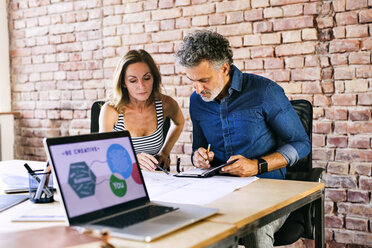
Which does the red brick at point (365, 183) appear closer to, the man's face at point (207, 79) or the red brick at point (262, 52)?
the red brick at point (262, 52)

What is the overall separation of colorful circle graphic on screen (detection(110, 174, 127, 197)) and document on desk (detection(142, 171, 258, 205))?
6.7 inches

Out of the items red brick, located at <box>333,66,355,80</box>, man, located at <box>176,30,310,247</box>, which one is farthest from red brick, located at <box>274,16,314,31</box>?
man, located at <box>176,30,310,247</box>

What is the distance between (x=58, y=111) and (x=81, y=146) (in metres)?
2.84

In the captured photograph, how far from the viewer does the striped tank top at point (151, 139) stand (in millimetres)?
2551

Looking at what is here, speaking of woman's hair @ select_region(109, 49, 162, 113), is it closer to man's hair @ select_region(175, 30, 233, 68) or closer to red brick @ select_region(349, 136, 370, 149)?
man's hair @ select_region(175, 30, 233, 68)

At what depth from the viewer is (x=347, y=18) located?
105 inches

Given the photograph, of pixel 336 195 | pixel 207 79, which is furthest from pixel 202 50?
pixel 336 195

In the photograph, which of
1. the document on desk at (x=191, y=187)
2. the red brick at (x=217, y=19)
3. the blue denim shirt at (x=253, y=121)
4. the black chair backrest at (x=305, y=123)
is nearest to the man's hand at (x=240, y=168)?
the document on desk at (x=191, y=187)

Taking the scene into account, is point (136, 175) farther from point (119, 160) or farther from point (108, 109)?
point (108, 109)

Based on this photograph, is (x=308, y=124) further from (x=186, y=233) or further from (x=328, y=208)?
(x=186, y=233)

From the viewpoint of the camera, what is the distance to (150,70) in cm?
265

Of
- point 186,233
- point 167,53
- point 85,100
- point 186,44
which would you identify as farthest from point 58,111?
point 186,233

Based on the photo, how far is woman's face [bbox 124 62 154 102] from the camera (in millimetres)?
2574

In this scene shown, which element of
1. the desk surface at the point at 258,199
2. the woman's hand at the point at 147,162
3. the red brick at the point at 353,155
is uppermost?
the woman's hand at the point at 147,162
